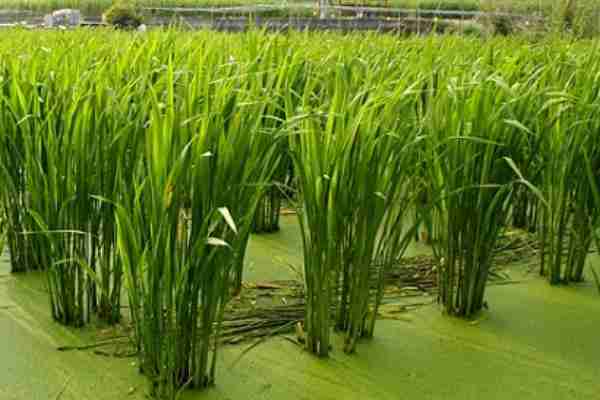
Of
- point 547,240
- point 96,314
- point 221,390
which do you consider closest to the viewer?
point 221,390

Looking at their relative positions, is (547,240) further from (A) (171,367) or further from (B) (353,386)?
(A) (171,367)

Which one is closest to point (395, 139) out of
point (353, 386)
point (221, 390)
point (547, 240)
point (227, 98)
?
point (227, 98)

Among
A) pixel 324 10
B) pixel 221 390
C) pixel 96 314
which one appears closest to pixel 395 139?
pixel 221 390

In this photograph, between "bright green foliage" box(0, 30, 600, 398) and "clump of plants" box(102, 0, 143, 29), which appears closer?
"bright green foliage" box(0, 30, 600, 398)

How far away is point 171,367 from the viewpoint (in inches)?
54.4

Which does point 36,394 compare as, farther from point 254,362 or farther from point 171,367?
point 254,362

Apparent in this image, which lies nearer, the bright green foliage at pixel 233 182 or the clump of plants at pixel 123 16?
the bright green foliage at pixel 233 182

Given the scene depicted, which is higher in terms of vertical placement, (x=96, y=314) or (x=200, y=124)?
(x=200, y=124)

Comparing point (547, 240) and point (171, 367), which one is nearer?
point (171, 367)

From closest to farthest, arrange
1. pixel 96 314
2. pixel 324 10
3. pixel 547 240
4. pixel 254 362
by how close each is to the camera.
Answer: pixel 254 362 → pixel 96 314 → pixel 547 240 → pixel 324 10

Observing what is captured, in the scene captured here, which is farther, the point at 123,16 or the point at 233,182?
the point at 123,16

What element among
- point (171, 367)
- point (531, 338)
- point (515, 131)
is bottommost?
point (531, 338)

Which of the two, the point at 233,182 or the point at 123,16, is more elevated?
the point at 233,182

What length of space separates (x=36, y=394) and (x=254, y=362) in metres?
0.39
